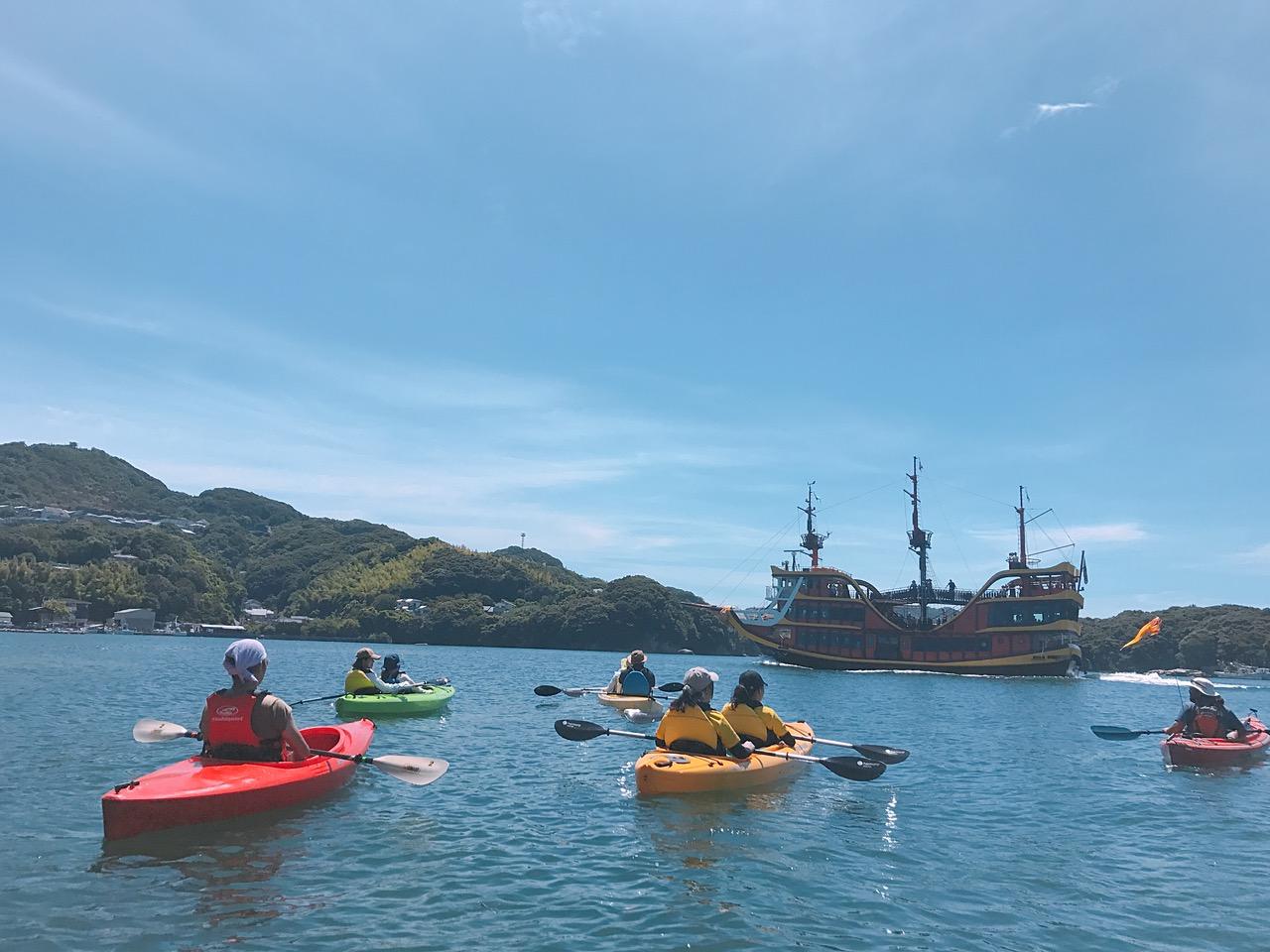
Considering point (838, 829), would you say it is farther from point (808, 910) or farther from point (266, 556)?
point (266, 556)

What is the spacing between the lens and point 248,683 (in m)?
11.6

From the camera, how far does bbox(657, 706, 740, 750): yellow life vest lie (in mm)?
14516

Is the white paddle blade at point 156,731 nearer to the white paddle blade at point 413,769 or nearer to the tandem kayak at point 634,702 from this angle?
the white paddle blade at point 413,769

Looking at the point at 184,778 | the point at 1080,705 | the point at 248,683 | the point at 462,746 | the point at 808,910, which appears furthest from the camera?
the point at 1080,705

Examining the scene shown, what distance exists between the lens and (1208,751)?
62.0 feet

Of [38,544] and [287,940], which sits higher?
[38,544]

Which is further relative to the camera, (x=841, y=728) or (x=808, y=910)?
(x=841, y=728)

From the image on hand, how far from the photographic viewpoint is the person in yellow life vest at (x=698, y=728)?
14461 mm

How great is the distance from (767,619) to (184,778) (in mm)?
77062

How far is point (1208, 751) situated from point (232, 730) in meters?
20.0

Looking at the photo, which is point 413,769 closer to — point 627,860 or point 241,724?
point 241,724

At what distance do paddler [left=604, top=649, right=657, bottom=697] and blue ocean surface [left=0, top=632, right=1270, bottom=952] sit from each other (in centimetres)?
781

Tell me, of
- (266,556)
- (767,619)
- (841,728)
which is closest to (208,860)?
(841,728)

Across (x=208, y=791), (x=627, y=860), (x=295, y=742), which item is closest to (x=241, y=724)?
(x=295, y=742)
